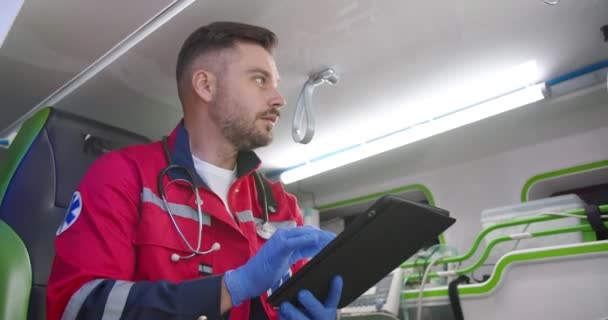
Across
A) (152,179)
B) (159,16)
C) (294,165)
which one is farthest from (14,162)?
(294,165)

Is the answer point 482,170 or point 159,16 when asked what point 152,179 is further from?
point 482,170

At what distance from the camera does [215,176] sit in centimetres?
166

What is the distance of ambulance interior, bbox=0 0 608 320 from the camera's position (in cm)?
152

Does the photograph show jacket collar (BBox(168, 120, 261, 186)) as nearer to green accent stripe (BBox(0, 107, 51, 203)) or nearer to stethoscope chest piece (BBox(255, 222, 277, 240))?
stethoscope chest piece (BBox(255, 222, 277, 240))

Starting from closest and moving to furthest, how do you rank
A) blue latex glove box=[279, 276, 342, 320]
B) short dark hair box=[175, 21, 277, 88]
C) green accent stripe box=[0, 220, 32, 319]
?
blue latex glove box=[279, 276, 342, 320], green accent stripe box=[0, 220, 32, 319], short dark hair box=[175, 21, 277, 88]

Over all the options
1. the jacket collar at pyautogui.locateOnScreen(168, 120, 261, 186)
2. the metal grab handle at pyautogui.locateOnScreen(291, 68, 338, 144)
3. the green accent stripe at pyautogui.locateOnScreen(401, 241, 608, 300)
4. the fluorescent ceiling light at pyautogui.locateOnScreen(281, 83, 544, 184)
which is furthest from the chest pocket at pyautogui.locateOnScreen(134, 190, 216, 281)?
the fluorescent ceiling light at pyautogui.locateOnScreen(281, 83, 544, 184)

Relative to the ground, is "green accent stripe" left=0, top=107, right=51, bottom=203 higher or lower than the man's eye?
lower

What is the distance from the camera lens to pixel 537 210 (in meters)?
2.14

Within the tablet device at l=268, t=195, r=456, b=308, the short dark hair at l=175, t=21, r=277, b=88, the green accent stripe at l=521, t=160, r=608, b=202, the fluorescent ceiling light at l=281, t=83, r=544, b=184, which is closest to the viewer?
the tablet device at l=268, t=195, r=456, b=308

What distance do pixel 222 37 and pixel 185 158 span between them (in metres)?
0.46

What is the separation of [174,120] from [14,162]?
2.48 ft

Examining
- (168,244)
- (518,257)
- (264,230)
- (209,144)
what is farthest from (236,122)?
(518,257)

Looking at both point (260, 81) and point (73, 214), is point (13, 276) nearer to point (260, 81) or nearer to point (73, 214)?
point (73, 214)

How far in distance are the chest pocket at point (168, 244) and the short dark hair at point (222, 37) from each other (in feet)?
1.90
